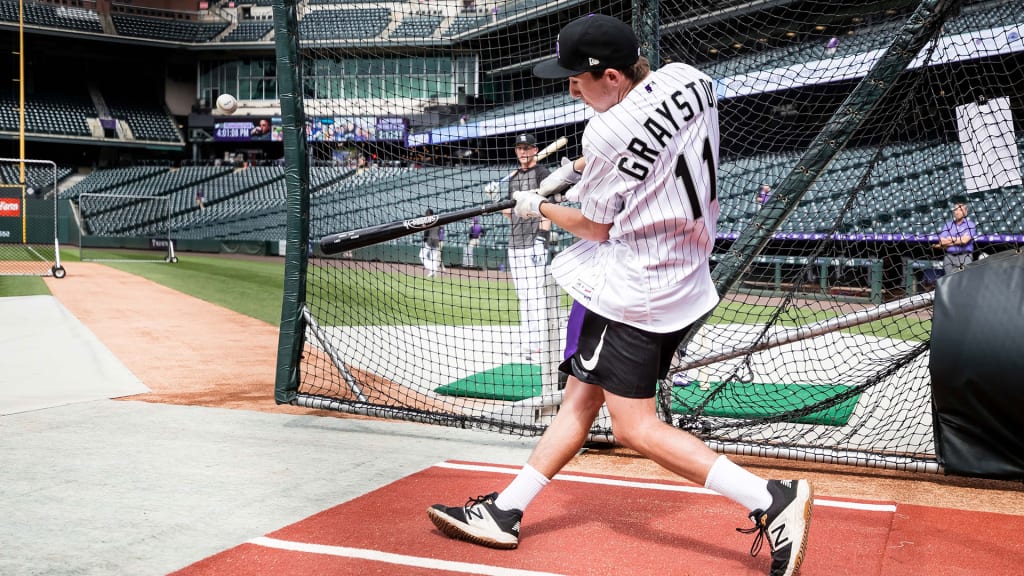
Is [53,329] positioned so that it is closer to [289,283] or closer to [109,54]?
[289,283]

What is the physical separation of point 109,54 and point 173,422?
171 feet

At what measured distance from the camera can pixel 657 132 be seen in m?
2.83

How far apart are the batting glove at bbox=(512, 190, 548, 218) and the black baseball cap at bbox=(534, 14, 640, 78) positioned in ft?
1.72

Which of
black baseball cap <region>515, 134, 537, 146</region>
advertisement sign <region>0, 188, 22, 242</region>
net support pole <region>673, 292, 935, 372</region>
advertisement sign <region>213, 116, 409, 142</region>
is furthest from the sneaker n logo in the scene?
advertisement sign <region>0, 188, 22, 242</region>

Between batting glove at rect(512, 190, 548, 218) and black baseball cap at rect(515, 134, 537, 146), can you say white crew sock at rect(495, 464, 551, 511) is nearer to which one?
batting glove at rect(512, 190, 548, 218)

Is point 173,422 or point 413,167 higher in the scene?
point 413,167

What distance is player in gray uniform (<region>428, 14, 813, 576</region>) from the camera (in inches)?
112

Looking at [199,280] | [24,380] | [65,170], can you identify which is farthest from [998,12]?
[65,170]

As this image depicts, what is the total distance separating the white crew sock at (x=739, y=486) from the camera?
2.88 m

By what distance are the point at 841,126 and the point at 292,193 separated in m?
3.28

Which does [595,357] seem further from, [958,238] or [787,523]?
[958,238]

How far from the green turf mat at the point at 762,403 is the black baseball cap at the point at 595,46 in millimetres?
2718

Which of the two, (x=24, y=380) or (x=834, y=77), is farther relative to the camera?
(x=24, y=380)

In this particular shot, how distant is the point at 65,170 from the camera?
46.4m
